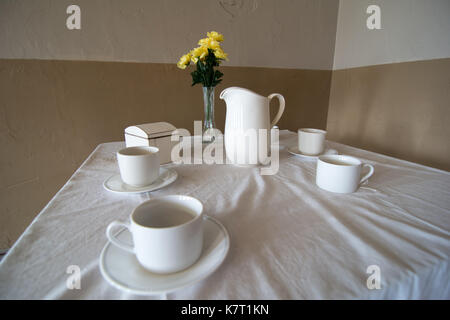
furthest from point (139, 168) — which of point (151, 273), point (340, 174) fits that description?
point (340, 174)

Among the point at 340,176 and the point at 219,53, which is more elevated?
the point at 219,53

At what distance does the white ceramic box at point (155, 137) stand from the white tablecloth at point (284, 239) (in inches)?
5.8

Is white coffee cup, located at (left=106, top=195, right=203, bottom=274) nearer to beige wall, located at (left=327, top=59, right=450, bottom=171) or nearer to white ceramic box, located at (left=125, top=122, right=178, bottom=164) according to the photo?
white ceramic box, located at (left=125, top=122, right=178, bottom=164)

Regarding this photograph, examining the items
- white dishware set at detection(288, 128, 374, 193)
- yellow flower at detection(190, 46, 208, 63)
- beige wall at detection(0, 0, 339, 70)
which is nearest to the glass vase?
yellow flower at detection(190, 46, 208, 63)

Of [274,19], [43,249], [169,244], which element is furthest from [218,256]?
[274,19]

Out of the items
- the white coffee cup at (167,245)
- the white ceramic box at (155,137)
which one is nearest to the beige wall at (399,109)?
the white ceramic box at (155,137)

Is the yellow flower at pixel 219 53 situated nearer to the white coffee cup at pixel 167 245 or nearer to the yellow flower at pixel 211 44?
the yellow flower at pixel 211 44

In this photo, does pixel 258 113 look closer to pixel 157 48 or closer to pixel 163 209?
pixel 163 209

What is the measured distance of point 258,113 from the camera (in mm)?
621

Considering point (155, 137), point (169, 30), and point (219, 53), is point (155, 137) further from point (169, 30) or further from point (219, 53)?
point (169, 30)

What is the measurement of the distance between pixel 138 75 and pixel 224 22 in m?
0.67

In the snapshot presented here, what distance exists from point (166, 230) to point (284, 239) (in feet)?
0.63

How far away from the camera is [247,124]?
2.03 feet
